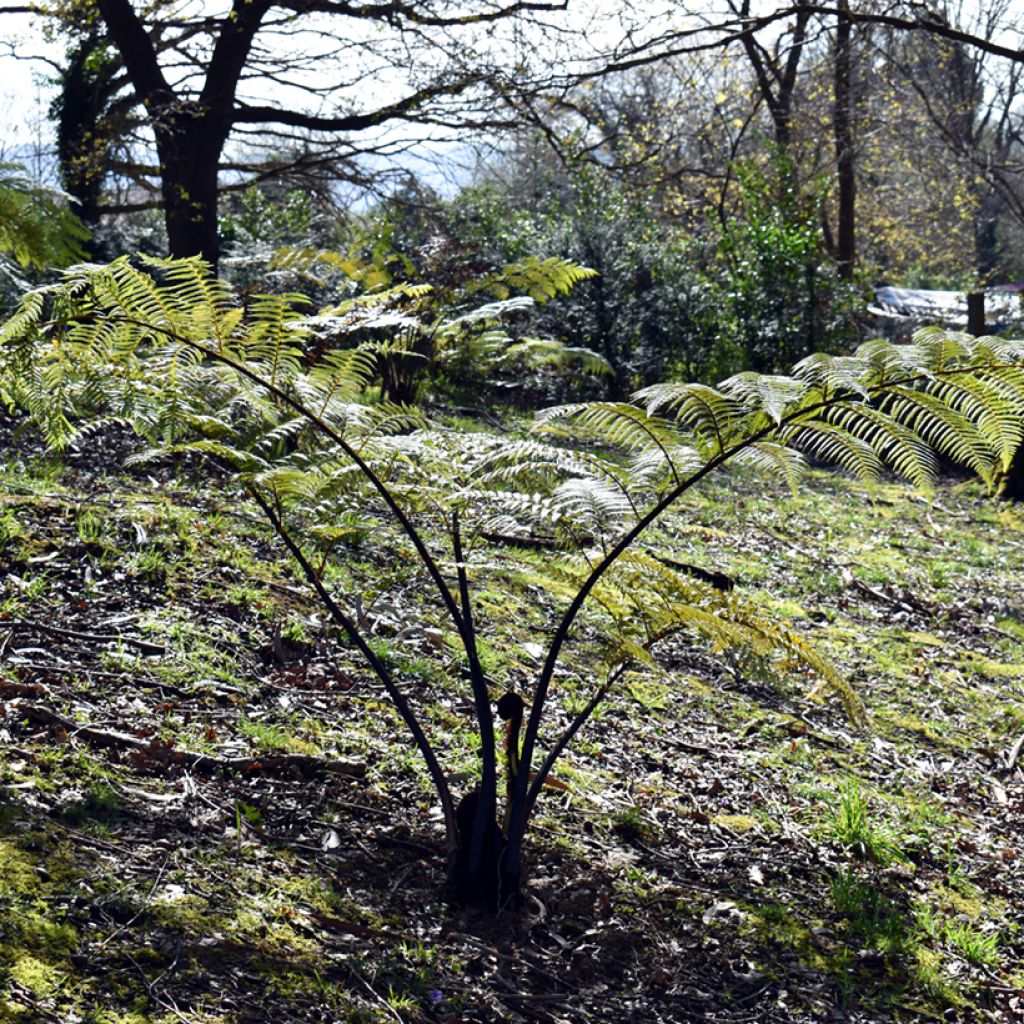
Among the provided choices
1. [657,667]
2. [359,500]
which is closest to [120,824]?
[359,500]

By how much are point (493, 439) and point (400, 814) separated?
1123 mm

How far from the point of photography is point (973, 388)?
2623mm

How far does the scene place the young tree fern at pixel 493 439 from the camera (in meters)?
2.63

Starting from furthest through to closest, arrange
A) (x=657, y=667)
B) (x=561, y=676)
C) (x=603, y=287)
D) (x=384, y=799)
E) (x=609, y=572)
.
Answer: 1. (x=603, y=287)
2. (x=657, y=667)
3. (x=561, y=676)
4. (x=384, y=799)
5. (x=609, y=572)

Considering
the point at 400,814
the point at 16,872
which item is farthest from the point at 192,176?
the point at 16,872

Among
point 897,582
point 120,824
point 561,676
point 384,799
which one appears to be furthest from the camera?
point 897,582

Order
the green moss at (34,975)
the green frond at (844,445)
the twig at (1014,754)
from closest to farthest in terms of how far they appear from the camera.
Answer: the green moss at (34,975) < the green frond at (844,445) < the twig at (1014,754)

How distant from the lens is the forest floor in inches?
94.6

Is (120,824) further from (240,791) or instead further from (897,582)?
(897,582)

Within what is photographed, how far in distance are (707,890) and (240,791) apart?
1369 mm

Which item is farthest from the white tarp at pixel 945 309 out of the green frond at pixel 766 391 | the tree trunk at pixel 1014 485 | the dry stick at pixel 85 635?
the dry stick at pixel 85 635

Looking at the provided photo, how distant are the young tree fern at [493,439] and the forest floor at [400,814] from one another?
1.13 ft

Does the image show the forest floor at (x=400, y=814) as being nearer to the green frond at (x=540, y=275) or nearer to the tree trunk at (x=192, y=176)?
the green frond at (x=540, y=275)

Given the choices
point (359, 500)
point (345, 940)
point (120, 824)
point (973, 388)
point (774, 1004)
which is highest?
point (973, 388)
